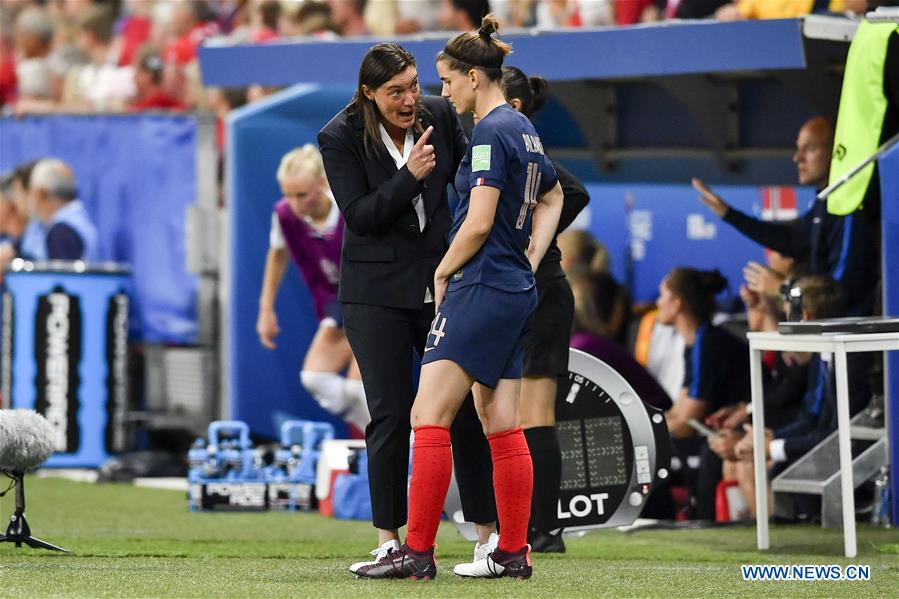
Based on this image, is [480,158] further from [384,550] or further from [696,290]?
[696,290]

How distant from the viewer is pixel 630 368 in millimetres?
8930

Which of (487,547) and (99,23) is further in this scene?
(99,23)

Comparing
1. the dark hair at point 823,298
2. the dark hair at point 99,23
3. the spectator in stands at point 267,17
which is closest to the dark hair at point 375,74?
the dark hair at point 823,298

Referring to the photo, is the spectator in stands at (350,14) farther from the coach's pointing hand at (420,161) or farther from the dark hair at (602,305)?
the coach's pointing hand at (420,161)

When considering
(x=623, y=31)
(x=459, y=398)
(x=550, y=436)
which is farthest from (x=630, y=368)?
(x=459, y=398)

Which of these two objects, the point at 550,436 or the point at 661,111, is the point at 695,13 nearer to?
the point at 661,111

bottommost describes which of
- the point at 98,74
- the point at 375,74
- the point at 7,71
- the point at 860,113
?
the point at 375,74

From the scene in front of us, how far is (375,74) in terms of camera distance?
18.6 ft

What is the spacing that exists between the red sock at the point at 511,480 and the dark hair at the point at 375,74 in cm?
105

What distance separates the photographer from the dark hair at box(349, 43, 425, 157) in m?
5.66

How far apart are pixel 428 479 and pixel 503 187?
91cm

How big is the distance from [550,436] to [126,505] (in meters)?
3.22

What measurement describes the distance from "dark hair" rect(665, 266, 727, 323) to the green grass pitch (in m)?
1.53

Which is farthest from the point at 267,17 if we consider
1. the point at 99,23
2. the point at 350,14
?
the point at 99,23
